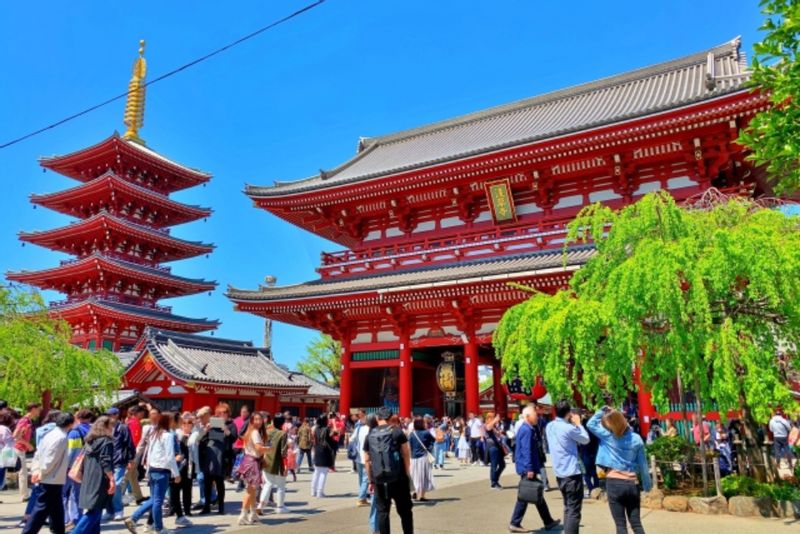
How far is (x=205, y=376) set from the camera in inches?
851

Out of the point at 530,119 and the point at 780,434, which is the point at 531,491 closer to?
the point at 780,434

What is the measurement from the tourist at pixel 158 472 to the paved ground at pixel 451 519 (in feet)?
2.08

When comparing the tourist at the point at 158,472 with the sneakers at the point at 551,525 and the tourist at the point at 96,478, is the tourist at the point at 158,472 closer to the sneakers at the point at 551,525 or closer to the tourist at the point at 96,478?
the tourist at the point at 96,478

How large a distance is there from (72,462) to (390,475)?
14.6 ft

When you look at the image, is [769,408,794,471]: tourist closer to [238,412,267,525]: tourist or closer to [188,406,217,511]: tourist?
[238,412,267,525]: tourist

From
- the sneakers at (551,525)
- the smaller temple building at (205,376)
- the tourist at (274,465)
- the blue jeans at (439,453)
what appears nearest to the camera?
the sneakers at (551,525)

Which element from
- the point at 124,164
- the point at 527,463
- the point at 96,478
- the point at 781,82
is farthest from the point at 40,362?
the point at 124,164

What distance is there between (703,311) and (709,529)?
9.86 feet

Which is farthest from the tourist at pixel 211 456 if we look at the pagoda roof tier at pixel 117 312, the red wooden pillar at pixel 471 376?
the pagoda roof tier at pixel 117 312

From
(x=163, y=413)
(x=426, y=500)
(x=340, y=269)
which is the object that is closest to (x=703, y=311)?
(x=426, y=500)

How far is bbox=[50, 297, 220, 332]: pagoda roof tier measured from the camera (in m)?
34.2

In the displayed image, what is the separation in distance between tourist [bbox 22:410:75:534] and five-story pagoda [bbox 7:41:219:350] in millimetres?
30040

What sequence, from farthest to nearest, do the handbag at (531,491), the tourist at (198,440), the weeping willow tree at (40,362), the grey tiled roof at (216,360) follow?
1. the grey tiled roof at (216,360)
2. the weeping willow tree at (40,362)
3. the tourist at (198,440)
4. the handbag at (531,491)

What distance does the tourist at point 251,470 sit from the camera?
28.5 feet
